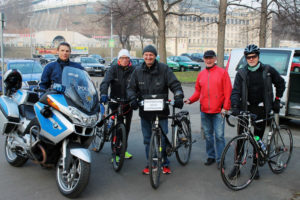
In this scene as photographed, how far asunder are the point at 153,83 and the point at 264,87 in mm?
1544

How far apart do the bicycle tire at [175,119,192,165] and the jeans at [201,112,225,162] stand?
31 centimetres

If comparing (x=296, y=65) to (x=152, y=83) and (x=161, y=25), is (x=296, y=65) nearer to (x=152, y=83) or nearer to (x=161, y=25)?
(x=152, y=83)

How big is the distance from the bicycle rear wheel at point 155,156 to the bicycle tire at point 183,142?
0.66 metres

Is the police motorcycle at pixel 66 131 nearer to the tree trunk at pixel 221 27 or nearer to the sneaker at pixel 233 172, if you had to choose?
the sneaker at pixel 233 172

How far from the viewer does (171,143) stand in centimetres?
541

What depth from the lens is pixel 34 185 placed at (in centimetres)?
477

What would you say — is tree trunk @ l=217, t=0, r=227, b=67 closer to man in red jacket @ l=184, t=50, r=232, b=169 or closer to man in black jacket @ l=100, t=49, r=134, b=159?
man in black jacket @ l=100, t=49, r=134, b=159

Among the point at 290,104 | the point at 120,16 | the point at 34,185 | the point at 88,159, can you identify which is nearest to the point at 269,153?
the point at 88,159

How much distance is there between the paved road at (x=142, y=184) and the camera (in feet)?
14.6

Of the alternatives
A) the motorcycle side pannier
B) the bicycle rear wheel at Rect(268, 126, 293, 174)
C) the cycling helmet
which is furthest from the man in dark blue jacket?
the bicycle rear wheel at Rect(268, 126, 293, 174)

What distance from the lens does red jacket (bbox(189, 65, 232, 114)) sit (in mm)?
5332

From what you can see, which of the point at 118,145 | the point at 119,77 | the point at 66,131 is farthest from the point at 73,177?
the point at 119,77

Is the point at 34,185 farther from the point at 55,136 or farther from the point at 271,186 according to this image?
the point at 271,186

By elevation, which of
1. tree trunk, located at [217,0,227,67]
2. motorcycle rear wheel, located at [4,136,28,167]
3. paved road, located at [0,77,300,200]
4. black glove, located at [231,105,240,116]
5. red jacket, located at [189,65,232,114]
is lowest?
paved road, located at [0,77,300,200]
